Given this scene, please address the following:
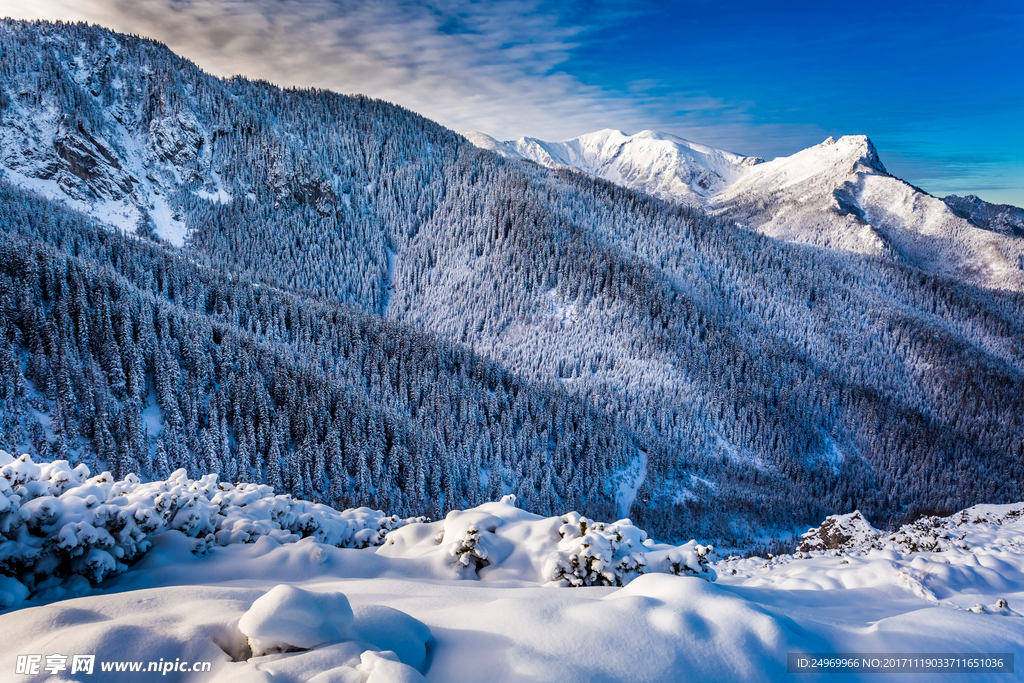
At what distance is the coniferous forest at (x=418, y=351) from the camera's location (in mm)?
63000

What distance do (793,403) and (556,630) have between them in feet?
537

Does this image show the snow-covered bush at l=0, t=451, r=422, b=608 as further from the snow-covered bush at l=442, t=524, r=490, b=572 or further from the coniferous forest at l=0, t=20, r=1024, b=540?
Result: the coniferous forest at l=0, t=20, r=1024, b=540

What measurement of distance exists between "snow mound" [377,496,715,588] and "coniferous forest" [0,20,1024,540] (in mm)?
55576

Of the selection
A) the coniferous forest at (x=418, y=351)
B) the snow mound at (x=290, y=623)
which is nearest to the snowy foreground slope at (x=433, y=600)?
the snow mound at (x=290, y=623)

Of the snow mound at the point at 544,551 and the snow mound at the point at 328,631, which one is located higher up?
the snow mound at the point at 328,631

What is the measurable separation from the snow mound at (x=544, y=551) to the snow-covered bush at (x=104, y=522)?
9.05ft

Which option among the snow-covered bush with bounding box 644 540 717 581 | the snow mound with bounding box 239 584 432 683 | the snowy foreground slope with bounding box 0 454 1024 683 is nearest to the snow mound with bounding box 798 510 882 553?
the snowy foreground slope with bounding box 0 454 1024 683

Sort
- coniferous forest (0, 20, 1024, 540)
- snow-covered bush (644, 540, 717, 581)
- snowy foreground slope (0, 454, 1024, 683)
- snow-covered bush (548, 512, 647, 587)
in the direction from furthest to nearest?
coniferous forest (0, 20, 1024, 540) < snow-covered bush (644, 540, 717, 581) < snow-covered bush (548, 512, 647, 587) < snowy foreground slope (0, 454, 1024, 683)

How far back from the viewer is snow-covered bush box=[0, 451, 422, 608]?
8984 millimetres

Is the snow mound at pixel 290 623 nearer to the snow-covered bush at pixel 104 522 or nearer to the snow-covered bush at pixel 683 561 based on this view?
the snow-covered bush at pixel 104 522

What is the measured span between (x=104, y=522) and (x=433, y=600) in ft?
23.4

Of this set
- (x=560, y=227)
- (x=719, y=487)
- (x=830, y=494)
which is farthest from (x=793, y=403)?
(x=560, y=227)

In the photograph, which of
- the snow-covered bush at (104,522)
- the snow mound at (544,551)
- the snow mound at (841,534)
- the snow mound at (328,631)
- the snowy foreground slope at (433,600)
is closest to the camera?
the snow mound at (328,631)

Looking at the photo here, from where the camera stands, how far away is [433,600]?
30.3 feet
